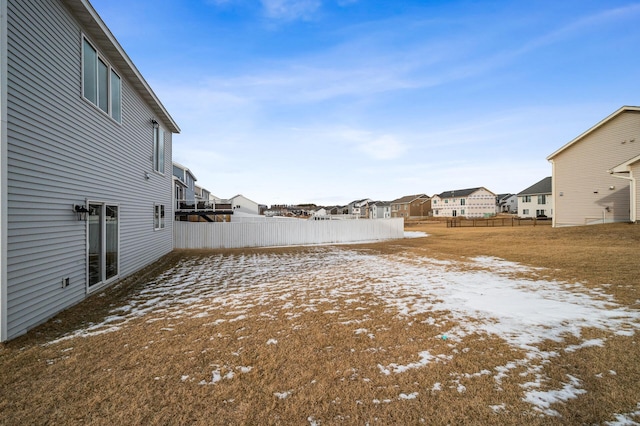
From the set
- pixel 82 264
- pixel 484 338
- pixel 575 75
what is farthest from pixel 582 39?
pixel 82 264

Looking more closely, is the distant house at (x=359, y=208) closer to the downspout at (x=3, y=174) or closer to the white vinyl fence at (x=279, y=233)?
the white vinyl fence at (x=279, y=233)

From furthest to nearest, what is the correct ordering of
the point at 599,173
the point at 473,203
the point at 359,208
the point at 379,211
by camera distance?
the point at 359,208 → the point at 379,211 → the point at 473,203 → the point at 599,173

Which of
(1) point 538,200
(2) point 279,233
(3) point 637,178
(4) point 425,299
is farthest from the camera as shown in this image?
(1) point 538,200

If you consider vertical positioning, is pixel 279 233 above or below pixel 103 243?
below

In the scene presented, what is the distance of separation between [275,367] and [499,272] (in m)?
8.24

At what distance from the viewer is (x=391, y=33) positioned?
45.4ft

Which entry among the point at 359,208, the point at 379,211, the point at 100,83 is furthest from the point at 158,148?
the point at 359,208

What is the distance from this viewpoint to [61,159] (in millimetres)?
5547

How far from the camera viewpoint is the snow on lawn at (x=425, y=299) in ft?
12.9

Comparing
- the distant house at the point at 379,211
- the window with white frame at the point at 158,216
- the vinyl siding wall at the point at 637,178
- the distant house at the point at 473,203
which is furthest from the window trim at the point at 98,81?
the distant house at the point at 473,203

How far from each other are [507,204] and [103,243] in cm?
8668

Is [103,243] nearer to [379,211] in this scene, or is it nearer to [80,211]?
[80,211]

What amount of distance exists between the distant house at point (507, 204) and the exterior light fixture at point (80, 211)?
81578 mm

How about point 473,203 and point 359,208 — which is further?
point 359,208
